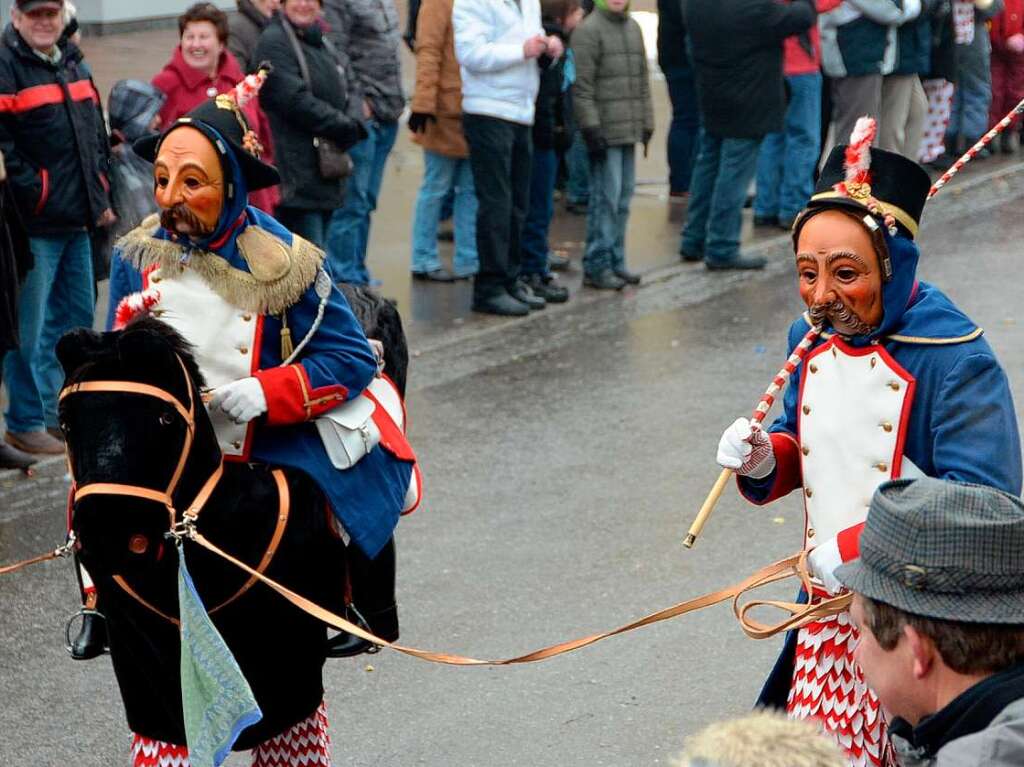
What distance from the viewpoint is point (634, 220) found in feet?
43.5

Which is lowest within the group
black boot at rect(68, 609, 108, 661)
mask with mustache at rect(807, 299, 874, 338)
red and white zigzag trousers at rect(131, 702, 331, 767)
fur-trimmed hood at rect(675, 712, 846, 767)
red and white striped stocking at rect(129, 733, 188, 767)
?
red and white zigzag trousers at rect(131, 702, 331, 767)

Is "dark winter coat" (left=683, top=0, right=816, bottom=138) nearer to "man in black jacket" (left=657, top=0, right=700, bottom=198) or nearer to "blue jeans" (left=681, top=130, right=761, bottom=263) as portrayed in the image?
"blue jeans" (left=681, top=130, right=761, bottom=263)

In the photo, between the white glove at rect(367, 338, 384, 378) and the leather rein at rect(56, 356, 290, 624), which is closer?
the leather rein at rect(56, 356, 290, 624)

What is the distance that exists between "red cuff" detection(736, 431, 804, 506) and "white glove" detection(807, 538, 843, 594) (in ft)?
1.29

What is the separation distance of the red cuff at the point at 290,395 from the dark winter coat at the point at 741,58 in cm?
734

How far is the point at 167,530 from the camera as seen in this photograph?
3934 mm

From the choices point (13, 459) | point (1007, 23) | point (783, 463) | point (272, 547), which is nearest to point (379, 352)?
point (272, 547)

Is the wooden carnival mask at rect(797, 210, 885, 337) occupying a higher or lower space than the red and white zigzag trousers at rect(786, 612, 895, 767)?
higher

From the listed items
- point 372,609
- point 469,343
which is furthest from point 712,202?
point 372,609

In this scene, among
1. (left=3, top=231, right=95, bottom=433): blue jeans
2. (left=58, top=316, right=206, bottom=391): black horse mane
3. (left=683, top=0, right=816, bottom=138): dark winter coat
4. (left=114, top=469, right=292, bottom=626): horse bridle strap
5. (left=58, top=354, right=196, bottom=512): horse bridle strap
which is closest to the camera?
(left=58, top=354, right=196, bottom=512): horse bridle strap

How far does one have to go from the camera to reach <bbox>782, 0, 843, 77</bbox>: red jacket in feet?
40.6

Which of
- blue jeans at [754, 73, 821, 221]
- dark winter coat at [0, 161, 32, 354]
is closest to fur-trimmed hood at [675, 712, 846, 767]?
dark winter coat at [0, 161, 32, 354]

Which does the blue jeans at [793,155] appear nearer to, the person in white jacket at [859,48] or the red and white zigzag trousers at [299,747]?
the person in white jacket at [859,48]

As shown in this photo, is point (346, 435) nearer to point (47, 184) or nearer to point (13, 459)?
point (13, 459)
